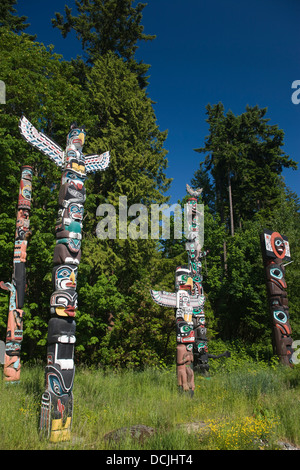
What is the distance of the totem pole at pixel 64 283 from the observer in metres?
5.05

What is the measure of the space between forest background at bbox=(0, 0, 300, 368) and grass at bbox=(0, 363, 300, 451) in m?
4.47

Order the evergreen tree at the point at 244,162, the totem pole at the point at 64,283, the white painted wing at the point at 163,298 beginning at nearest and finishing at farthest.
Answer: the totem pole at the point at 64,283 → the white painted wing at the point at 163,298 → the evergreen tree at the point at 244,162

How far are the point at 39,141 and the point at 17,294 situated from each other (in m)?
5.41

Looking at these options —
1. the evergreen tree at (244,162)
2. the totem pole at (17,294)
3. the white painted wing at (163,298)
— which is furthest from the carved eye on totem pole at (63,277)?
the evergreen tree at (244,162)

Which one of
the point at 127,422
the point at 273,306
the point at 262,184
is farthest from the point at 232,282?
the point at 127,422

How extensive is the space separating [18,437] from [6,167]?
10901 mm

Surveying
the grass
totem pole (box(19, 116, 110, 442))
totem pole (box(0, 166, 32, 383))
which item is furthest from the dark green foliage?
totem pole (box(19, 116, 110, 442))

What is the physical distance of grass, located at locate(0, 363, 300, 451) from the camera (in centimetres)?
470

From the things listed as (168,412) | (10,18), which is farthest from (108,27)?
(168,412)

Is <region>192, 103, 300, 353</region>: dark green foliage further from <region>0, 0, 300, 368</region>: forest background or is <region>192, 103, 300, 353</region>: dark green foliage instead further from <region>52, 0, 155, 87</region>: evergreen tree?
<region>52, 0, 155, 87</region>: evergreen tree

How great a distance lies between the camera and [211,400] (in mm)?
7250

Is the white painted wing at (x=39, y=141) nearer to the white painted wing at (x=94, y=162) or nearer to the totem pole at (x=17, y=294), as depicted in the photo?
the white painted wing at (x=94, y=162)

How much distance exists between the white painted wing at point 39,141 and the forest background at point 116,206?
6391 mm

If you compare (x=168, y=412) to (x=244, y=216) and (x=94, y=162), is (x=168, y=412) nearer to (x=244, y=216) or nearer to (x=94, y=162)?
(x=94, y=162)
